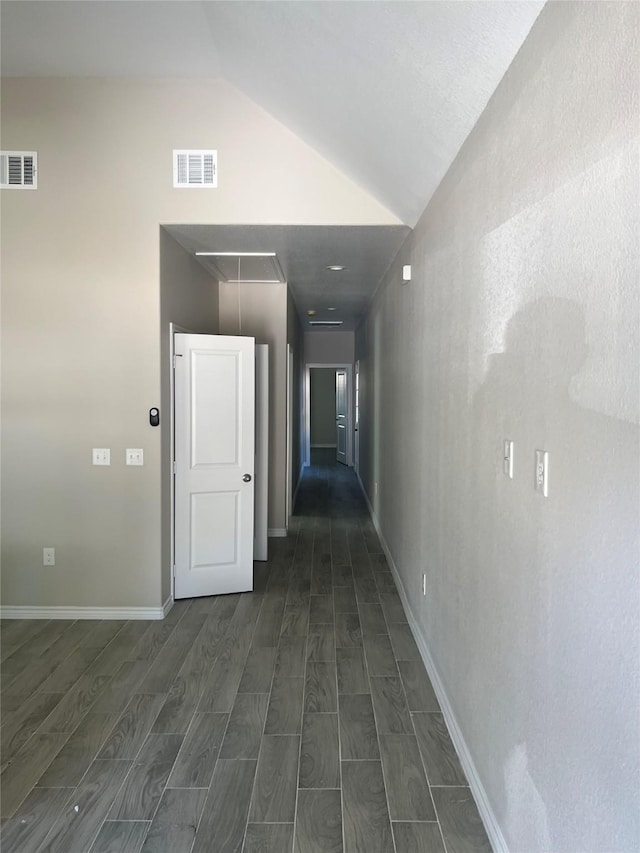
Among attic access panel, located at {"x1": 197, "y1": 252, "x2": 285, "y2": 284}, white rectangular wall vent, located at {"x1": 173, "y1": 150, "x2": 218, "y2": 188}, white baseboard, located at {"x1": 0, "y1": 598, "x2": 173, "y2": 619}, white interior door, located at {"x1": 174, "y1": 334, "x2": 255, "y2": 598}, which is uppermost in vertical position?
white rectangular wall vent, located at {"x1": 173, "y1": 150, "x2": 218, "y2": 188}

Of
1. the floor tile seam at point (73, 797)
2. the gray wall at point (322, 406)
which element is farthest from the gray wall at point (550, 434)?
the gray wall at point (322, 406)

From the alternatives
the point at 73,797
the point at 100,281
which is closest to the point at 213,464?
the point at 100,281

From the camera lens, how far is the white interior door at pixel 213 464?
3797mm

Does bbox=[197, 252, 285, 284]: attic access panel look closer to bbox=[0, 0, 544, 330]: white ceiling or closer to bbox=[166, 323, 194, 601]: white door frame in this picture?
bbox=[0, 0, 544, 330]: white ceiling

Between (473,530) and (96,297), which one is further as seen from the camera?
(96,297)

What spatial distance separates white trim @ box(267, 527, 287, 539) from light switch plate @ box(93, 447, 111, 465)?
2.42 meters

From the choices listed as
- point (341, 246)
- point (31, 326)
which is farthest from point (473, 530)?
point (31, 326)

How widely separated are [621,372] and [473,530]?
3.68 feet

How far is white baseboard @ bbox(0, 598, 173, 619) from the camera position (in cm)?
352

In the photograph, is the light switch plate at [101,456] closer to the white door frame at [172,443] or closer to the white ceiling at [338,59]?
the white door frame at [172,443]

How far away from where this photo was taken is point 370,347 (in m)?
6.56

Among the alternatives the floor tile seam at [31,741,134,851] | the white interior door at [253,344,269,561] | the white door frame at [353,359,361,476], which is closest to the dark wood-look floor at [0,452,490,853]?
the floor tile seam at [31,741,134,851]

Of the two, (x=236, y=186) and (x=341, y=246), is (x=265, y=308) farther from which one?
(x=236, y=186)

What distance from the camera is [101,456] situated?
3.47 meters
